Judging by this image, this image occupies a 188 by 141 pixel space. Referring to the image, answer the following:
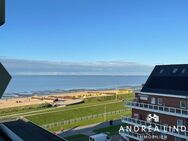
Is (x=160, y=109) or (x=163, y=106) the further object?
(x=160, y=109)

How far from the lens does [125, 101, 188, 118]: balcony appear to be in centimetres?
2755

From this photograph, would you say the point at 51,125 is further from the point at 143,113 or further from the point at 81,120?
the point at 143,113

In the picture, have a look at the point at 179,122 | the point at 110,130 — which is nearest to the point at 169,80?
the point at 179,122

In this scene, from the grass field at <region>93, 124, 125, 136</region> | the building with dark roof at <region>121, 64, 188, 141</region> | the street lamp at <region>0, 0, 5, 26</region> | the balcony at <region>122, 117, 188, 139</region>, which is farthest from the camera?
the grass field at <region>93, 124, 125, 136</region>

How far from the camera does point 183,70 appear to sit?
31031mm

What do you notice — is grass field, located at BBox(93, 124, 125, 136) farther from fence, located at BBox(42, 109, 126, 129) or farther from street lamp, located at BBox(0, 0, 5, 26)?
street lamp, located at BBox(0, 0, 5, 26)

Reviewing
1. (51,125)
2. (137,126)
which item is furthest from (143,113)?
(51,125)

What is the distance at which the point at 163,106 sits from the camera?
29984mm

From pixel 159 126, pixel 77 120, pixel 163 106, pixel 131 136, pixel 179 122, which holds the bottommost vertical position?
pixel 131 136

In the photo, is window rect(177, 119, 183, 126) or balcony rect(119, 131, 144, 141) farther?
balcony rect(119, 131, 144, 141)

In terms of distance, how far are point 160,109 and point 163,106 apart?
0.46 metres

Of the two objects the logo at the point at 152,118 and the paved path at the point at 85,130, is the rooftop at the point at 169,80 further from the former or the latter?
the paved path at the point at 85,130

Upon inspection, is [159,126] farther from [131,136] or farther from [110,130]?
[110,130]

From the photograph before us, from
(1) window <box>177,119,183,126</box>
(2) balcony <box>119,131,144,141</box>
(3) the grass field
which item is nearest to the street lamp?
(1) window <box>177,119,183,126</box>
